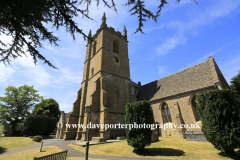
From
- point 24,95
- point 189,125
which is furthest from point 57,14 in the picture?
point 24,95

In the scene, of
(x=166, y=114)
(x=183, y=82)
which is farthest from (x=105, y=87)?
(x=183, y=82)

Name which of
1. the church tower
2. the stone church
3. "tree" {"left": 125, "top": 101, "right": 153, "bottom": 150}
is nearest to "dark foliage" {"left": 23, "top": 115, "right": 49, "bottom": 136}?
the stone church

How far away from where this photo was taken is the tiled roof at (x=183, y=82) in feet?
54.8

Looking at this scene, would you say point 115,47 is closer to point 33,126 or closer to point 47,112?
point 33,126

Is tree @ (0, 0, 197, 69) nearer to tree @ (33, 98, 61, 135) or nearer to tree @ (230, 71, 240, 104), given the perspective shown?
tree @ (230, 71, 240, 104)

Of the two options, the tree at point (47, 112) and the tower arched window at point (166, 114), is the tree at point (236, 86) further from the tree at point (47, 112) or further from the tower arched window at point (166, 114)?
the tree at point (47, 112)

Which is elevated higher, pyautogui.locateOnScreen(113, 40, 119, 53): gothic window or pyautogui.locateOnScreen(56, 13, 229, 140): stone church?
pyautogui.locateOnScreen(113, 40, 119, 53): gothic window

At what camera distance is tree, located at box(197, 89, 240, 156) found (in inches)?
294

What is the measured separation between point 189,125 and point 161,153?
885 cm

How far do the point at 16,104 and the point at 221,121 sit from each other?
3956cm

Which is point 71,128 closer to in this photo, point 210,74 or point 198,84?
point 198,84

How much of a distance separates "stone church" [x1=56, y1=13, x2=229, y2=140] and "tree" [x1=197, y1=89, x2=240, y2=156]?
5.88 meters

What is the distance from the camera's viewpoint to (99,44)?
2503 cm

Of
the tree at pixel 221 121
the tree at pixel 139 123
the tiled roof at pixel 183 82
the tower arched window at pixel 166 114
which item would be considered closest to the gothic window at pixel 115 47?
the tiled roof at pixel 183 82
